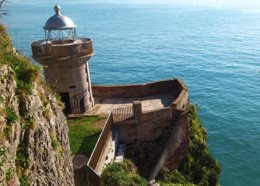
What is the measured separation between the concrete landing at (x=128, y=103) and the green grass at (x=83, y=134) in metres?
1.89

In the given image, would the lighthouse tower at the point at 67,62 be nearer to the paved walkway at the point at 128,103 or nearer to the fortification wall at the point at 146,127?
the paved walkway at the point at 128,103

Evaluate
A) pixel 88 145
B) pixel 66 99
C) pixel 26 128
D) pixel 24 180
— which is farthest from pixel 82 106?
pixel 24 180

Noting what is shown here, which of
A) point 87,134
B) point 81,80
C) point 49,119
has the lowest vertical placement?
point 87,134

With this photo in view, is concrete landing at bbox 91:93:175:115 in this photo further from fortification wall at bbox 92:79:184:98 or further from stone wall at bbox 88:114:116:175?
stone wall at bbox 88:114:116:175

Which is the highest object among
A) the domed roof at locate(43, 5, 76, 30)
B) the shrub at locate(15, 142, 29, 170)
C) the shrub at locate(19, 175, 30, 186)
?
the domed roof at locate(43, 5, 76, 30)

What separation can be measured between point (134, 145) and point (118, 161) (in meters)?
2.48

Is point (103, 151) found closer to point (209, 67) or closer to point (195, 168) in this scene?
point (195, 168)

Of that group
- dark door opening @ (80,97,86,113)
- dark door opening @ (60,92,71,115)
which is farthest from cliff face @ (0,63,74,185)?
dark door opening @ (80,97,86,113)

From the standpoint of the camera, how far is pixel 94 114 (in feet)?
86.7

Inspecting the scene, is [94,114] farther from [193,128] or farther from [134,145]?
[193,128]

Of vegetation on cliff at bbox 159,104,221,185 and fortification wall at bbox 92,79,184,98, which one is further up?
fortification wall at bbox 92,79,184,98

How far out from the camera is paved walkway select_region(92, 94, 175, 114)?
89.2 feet

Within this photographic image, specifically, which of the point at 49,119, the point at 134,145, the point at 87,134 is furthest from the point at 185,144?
the point at 49,119

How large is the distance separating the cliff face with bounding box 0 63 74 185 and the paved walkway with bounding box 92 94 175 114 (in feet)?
49.1
